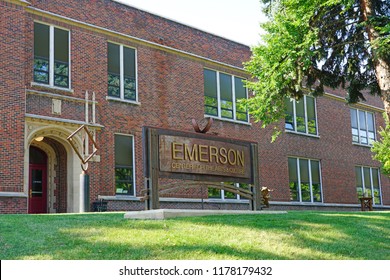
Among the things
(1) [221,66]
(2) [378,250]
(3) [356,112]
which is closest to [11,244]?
(2) [378,250]

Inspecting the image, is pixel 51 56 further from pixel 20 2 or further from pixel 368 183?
pixel 368 183

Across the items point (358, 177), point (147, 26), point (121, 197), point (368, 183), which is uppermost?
point (147, 26)

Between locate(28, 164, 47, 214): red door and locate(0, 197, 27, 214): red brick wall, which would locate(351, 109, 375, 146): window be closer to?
locate(28, 164, 47, 214): red door

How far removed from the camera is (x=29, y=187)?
63.3ft

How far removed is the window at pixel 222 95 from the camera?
24.9 meters

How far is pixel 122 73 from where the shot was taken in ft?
70.2

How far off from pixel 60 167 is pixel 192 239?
485 inches

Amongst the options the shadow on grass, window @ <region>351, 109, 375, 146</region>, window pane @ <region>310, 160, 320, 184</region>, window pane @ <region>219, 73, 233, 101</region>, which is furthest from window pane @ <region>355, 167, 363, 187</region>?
the shadow on grass

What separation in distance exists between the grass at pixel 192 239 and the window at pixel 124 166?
30.0 ft

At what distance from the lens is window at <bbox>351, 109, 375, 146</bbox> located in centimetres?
3368

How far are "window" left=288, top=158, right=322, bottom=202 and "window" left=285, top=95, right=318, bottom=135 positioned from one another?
5.66 ft

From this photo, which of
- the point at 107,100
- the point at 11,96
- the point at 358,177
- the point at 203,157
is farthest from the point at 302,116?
the point at 203,157

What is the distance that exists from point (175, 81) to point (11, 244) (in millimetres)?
15695

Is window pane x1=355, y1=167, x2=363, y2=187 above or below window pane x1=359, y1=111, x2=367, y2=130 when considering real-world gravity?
below
